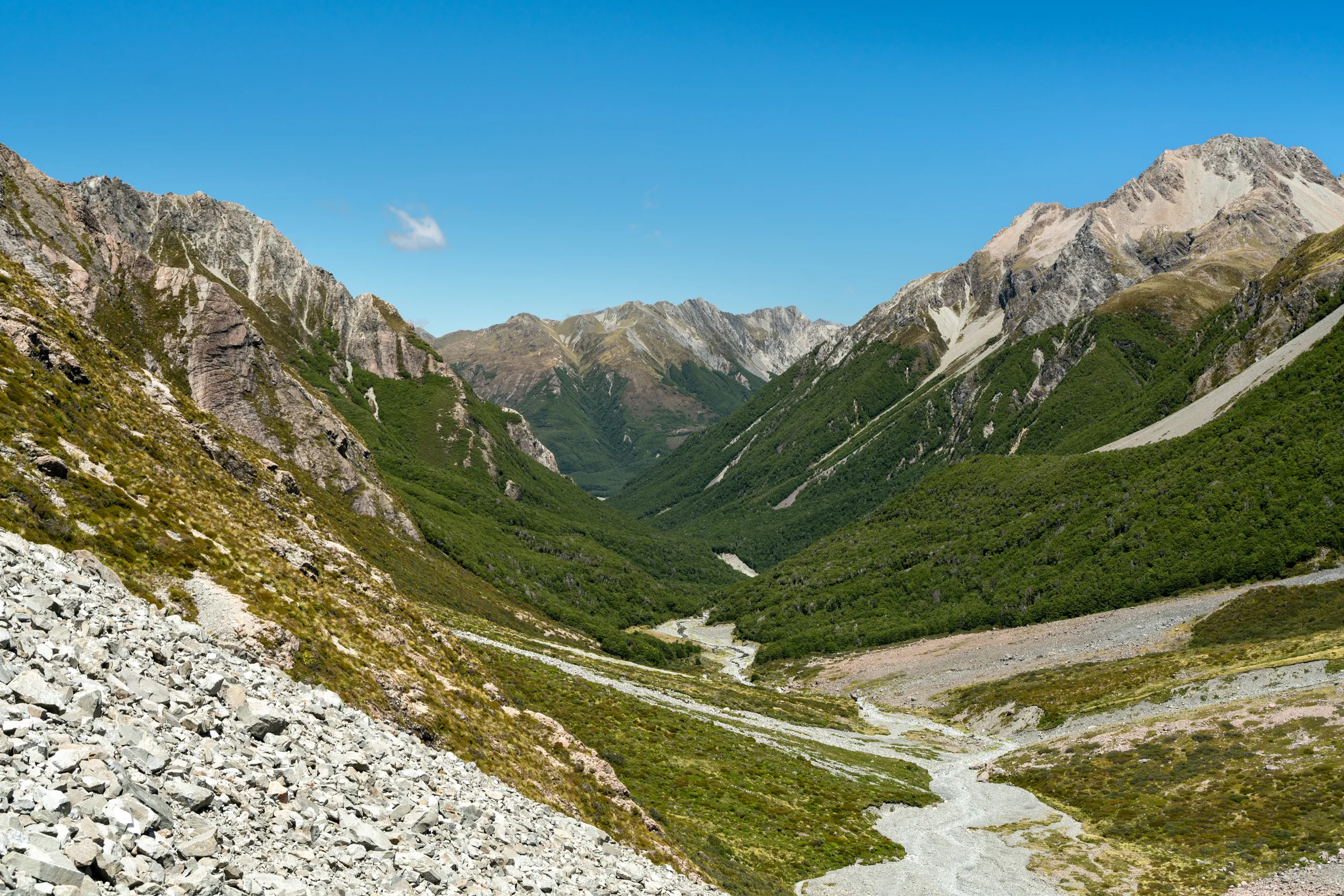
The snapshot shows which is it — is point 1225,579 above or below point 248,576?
below

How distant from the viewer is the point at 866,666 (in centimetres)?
18562

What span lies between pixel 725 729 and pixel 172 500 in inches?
2821

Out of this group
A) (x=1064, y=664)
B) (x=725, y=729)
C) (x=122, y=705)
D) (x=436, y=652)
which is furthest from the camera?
(x=1064, y=664)

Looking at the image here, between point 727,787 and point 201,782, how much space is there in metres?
57.6

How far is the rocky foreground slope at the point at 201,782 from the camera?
15.8 m

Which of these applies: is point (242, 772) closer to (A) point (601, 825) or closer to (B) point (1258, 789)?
(A) point (601, 825)

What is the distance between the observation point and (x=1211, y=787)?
242ft

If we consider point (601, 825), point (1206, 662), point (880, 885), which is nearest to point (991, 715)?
point (1206, 662)

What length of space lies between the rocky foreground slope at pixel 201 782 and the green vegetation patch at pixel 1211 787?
54784 mm

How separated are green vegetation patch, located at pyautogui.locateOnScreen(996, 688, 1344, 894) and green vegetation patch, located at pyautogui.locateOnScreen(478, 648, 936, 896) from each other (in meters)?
17.6

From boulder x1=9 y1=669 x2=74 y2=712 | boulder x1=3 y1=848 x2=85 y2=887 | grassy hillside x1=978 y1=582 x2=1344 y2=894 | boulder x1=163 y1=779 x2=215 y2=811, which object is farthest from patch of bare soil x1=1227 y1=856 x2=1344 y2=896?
boulder x1=9 y1=669 x2=74 y2=712

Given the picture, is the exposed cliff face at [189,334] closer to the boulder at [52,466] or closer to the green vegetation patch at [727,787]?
the green vegetation patch at [727,787]

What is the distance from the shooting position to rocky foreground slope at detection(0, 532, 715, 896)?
15.8m

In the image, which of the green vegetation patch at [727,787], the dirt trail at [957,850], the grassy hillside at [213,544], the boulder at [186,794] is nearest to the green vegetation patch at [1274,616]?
the dirt trail at [957,850]
